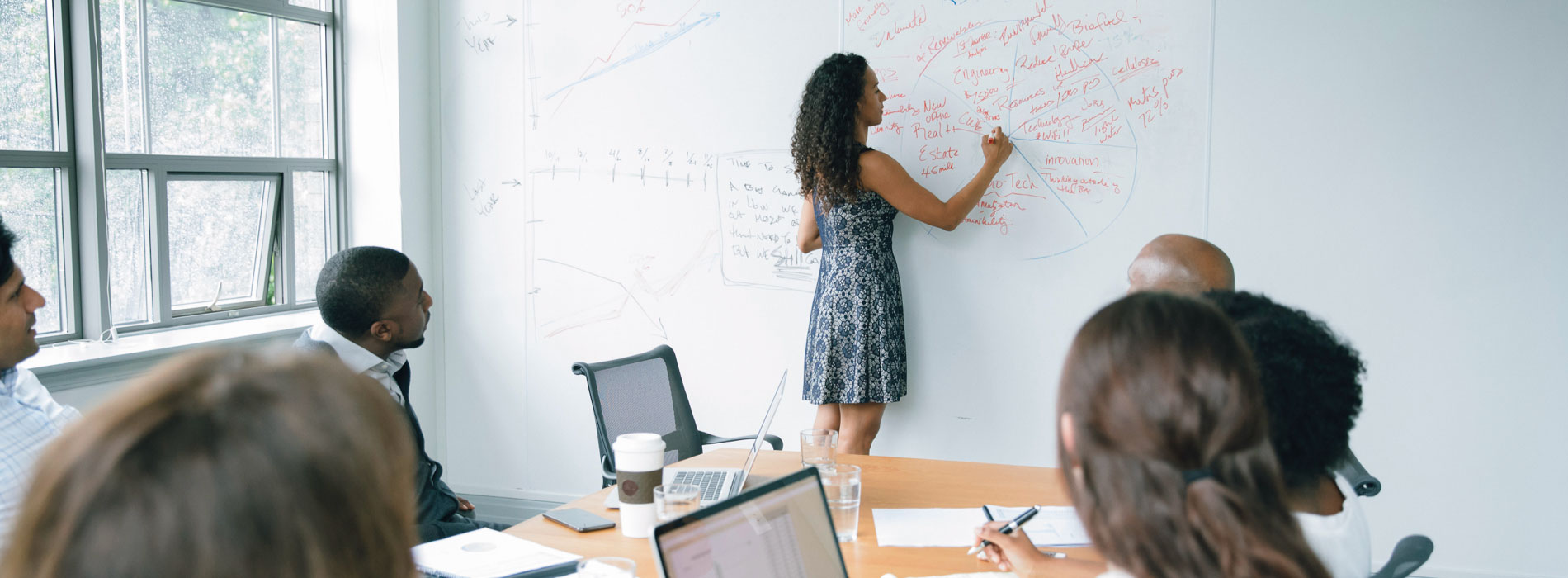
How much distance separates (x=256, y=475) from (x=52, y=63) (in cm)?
333

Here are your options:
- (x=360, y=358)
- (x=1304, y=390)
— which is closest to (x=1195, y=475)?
(x=1304, y=390)

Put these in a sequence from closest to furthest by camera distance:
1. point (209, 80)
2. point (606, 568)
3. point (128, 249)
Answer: point (606, 568), point (128, 249), point (209, 80)

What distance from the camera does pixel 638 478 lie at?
1781 millimetres

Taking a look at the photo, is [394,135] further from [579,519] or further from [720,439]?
[579,519]

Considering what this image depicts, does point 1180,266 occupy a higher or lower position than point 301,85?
lower

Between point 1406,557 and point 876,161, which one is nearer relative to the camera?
point 1406,557

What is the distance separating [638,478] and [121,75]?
8.73 ft

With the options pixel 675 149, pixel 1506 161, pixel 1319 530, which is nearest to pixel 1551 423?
pixel 1506 161

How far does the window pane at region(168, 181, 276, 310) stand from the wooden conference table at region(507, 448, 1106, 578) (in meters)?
2.30

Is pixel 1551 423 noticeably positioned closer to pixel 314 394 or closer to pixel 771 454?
pixel 771 454

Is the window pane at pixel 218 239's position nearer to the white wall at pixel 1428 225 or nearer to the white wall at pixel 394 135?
the white wall at pixel 394 135

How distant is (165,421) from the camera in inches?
22.4

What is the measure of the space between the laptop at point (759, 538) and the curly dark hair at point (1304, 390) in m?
0.58

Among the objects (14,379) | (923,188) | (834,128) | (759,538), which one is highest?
(834,128)
